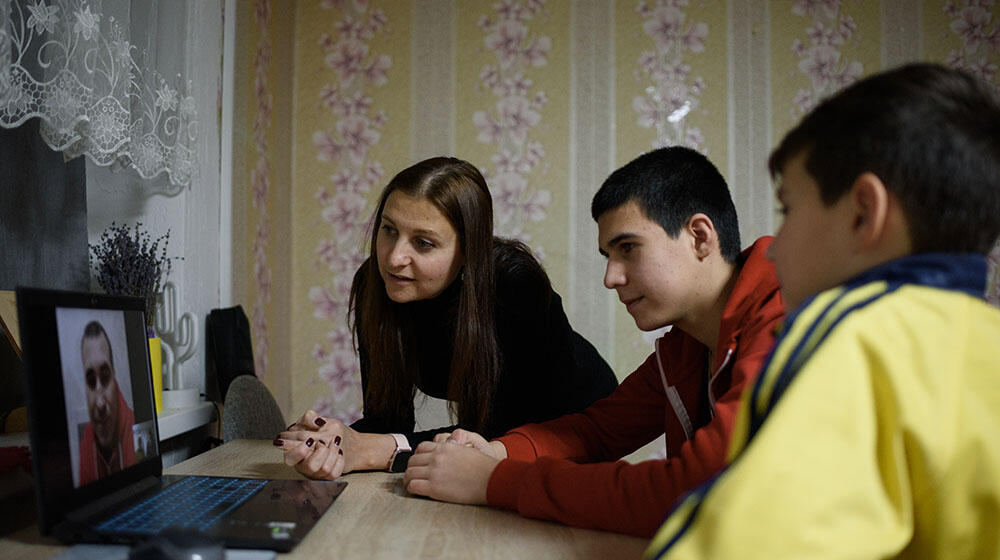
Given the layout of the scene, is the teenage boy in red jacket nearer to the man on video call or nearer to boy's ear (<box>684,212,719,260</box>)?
boy's ear (<box>684,212,719,260</box>)

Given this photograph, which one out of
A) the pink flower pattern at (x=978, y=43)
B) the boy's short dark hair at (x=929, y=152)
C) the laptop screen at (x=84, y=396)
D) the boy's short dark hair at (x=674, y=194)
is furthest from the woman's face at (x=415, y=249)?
the pink flower pattern at (x=978, y=43)

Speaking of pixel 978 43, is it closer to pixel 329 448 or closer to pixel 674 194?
pixel 674 194

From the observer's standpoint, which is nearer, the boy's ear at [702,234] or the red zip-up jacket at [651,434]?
the red zip-up jacket at [651,434]

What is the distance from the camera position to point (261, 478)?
1.10 metres

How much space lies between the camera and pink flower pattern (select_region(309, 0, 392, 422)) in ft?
8.22

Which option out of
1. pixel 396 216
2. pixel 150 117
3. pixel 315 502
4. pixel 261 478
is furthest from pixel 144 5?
pixel 315 502

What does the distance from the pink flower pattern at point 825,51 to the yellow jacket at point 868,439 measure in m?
2.15

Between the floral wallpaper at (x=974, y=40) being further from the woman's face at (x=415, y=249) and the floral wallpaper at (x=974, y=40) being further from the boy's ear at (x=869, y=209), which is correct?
the boy's ear at (x=869, y=209)

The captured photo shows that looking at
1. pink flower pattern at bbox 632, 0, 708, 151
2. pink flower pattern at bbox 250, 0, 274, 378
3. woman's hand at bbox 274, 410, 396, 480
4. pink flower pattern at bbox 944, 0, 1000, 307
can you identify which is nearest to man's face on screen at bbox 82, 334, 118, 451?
woman's hand at bbox 274, 410, 396, 480

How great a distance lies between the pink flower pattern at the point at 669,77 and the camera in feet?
8.04

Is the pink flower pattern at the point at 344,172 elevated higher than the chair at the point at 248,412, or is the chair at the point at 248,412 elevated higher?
the pink flower pattern at the point at 344,172

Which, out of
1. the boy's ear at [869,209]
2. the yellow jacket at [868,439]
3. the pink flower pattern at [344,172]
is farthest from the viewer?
the pink flower pattern at [344,172]

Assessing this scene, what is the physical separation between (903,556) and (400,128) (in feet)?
7.15

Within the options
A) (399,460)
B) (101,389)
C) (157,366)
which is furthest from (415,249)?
(101,389)
